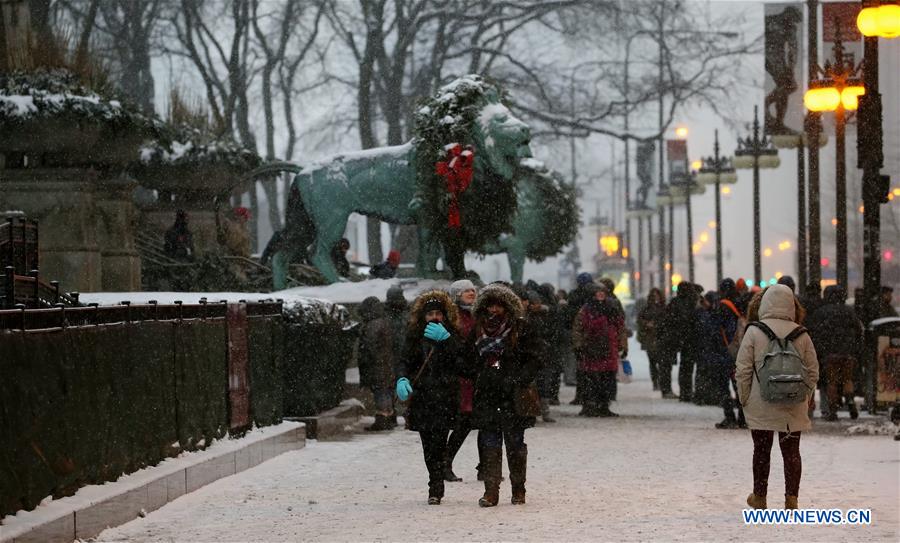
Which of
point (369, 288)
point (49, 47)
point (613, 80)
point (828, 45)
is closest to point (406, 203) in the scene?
point (369, 288)

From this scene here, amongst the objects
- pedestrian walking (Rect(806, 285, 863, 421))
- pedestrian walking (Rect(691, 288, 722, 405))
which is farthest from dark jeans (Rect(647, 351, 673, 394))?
pedestrian walking (Rect(806, 285, 863, 421))

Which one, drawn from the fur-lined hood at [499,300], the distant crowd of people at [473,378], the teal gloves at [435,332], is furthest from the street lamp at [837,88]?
the fur-lined hood at [499,300]

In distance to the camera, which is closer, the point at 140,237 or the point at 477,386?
the point at 477,386

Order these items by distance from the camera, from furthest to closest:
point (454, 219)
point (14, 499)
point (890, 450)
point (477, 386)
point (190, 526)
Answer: point (454, 219) < point (890, 450) < point (477, 386) < point (190, 526) < point (14, 499)

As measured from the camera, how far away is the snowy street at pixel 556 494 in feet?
39.7

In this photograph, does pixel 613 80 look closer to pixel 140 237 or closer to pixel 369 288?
pixel 140 237

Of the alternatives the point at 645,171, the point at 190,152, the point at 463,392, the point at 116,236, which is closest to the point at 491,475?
the point at 463,392

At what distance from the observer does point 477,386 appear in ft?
44.8

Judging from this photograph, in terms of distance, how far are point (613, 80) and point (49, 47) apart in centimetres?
2291

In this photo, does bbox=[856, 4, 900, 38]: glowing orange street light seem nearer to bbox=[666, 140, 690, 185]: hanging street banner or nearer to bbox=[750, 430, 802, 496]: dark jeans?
bbox=[750, 430, 802, 496]: dark jeans

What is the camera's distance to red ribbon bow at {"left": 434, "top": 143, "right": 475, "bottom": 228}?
2528 centimetres

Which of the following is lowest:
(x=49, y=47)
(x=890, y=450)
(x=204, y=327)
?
(x=890, y=450)

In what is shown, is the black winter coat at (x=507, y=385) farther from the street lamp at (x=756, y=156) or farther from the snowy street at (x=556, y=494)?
the street lamp at (x=756, y=156)

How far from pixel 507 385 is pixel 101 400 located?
2.81 m
